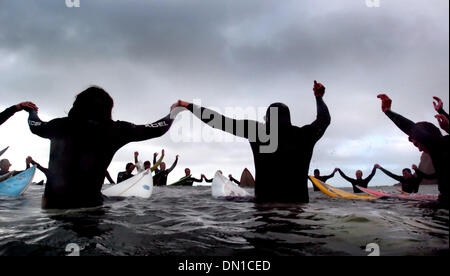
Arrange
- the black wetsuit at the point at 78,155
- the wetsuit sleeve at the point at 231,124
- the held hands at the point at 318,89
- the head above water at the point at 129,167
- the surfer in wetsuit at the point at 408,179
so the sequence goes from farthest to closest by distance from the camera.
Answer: the head above water at the point at 129,167 < the surfer in wetsuit at the point at 408,179 < the held hands at the point at 318,89 < the wetsuit sleeve at the point at 231,124 < the black wetsuit at the point at 78,155

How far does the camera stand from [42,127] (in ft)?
15.2

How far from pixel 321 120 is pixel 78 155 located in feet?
13.8

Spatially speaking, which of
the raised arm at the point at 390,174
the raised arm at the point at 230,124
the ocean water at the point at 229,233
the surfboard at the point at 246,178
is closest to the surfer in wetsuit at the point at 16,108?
the ocean water at the point at 229,233

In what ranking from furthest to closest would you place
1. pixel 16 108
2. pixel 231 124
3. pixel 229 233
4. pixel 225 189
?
pixel 225 189 → pixel 16 108 → pixel 231 124 → pixel 229 233

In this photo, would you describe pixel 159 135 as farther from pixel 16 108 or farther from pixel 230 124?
pixel 16 108

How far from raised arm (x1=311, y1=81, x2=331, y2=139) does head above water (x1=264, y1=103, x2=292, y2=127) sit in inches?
18.6

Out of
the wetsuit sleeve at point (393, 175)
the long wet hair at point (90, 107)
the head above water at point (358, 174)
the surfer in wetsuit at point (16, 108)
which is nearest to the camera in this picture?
the long wet hair at point (90, 107)

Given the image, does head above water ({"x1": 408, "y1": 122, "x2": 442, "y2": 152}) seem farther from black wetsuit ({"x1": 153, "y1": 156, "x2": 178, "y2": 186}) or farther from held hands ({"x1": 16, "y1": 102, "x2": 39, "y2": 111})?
black wetsuit ({"x1": 153, "y1": 156, "x2": 178, "y2": 186})

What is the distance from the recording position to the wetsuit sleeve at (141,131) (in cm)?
461

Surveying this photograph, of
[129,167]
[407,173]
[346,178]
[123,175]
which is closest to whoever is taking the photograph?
[407,173]

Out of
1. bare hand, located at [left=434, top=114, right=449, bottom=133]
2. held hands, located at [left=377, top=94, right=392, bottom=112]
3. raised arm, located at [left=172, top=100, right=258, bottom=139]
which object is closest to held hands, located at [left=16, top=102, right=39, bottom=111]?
raised arm, located at [left=172, top=100, right=258, bottom=139]

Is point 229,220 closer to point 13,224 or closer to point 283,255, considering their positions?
point 283,255

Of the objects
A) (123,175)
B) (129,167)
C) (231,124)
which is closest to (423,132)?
(231,124)

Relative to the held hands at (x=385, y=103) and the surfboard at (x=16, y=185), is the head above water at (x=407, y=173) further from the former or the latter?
the surfboard at (x=16, y=185)
